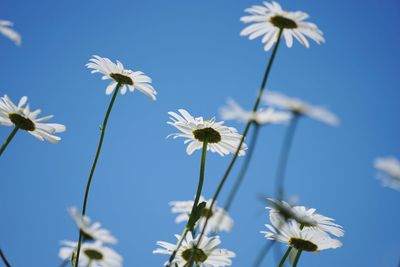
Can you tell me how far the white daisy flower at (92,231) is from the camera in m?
1.66

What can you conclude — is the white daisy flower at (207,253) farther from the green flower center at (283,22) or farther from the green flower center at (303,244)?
the green flower center at (283,22)

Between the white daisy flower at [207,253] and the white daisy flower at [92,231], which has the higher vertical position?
the white daisy flower at [207,253]

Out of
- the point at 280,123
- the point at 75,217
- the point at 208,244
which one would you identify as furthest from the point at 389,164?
the point at 208,244

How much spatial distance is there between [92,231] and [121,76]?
1.82 metres

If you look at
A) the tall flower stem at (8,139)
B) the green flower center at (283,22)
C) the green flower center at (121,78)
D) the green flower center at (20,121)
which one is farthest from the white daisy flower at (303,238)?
the green flower center at (121,78)

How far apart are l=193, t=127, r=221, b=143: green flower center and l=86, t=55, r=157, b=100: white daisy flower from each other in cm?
56

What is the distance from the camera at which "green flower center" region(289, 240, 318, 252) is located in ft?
7.85

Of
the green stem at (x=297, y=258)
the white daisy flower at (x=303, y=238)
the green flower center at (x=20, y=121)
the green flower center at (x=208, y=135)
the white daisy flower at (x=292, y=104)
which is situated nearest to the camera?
the white daisy flower at (x=292, y=104)

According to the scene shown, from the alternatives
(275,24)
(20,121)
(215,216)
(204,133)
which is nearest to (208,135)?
(204,133)

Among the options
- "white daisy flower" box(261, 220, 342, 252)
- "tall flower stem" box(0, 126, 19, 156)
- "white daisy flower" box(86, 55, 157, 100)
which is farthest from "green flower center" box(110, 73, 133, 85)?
"white daisy flower" box(261, 220, 342, 252)

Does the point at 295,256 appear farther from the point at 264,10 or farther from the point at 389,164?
the point at 264,10

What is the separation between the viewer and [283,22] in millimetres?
2570

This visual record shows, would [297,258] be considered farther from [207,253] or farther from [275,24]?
[275,24]

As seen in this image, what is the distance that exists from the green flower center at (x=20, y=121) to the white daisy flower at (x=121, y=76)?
0.70m
